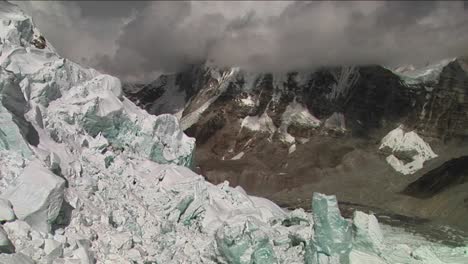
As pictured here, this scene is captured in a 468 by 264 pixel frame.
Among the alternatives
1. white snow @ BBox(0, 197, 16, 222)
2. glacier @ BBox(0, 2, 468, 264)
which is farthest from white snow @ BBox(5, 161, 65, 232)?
white snow @ BBox(0, 197, 16, 222)

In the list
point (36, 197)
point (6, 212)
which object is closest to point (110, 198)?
point (36, 197)

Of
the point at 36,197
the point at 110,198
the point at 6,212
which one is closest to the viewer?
the point at 6,212

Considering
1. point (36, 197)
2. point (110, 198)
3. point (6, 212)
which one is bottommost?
point (110, 198)

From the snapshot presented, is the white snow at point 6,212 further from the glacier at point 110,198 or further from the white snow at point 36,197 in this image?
the white snow at point 36,197

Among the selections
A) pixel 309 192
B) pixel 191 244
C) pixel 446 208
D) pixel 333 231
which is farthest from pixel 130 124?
pixel 309 192

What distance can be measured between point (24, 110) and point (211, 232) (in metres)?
10.9

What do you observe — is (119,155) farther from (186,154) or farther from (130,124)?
(186,154)

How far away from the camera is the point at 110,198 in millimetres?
29312

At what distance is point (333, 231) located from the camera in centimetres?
2786

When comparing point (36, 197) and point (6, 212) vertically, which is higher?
point (36, 197)

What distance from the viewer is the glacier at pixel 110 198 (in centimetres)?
2452

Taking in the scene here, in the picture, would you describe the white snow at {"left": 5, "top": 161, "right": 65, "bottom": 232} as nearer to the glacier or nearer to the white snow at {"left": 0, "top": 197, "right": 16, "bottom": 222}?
the glacier

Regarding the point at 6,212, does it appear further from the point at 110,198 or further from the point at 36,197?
the point at 110,198

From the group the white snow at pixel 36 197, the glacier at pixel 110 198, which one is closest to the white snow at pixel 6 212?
the glacier at pixel 110 198
